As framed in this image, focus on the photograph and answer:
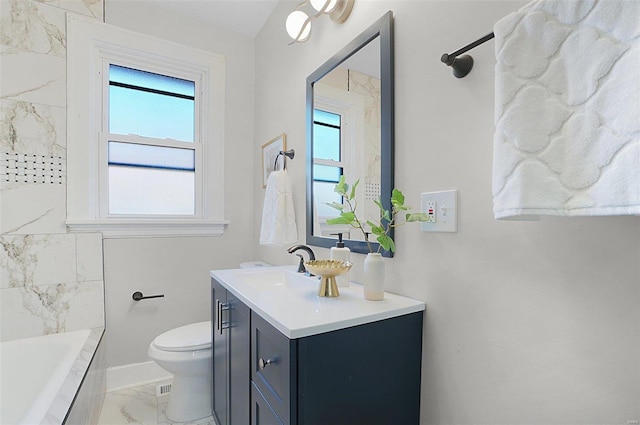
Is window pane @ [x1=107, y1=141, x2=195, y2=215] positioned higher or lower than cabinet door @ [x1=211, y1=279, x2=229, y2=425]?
higher

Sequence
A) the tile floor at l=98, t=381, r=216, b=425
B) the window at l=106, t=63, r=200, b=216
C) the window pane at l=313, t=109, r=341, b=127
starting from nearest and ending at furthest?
1. the window pane at l=313, t=109, r=341, b=127
2. the tile floor at l=98, t=381, r=216, b=425
3. the window at l=106, t=63, r=200, b=216

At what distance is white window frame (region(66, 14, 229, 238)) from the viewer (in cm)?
202

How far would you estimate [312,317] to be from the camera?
88cm

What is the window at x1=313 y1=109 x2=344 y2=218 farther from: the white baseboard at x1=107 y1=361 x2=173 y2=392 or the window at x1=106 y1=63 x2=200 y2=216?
the white baseboard at x1=107 y1=361 x2=173 y2=392

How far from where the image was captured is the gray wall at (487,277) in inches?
26.1

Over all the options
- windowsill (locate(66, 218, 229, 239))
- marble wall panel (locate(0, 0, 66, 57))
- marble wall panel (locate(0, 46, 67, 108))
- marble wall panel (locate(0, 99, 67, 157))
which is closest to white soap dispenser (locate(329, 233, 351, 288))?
windowsill (locate(66, 218, 229, 239))

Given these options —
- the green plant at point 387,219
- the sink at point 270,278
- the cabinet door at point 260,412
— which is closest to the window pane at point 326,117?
the green plant at point 387,219

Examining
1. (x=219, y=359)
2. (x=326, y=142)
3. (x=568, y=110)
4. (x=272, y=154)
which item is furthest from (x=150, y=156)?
(x=568, y=110)

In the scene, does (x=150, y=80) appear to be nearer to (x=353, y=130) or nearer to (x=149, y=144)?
(x=149, y=144)

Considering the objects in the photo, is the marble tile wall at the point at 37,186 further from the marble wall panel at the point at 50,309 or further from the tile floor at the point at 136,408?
the tile floor at the point at 136,408

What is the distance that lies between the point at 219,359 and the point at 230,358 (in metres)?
0.25

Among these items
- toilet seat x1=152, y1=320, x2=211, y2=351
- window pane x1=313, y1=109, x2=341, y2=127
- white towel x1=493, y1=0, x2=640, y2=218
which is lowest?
toilet seat x1=152, y1=320, x2=211, y2=351

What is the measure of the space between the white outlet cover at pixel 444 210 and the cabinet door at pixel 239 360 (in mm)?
710

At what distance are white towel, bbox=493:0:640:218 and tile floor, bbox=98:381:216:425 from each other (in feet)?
6.47
